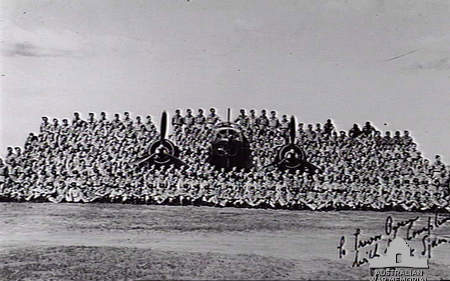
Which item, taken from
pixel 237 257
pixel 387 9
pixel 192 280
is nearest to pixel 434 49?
pixel 387 9

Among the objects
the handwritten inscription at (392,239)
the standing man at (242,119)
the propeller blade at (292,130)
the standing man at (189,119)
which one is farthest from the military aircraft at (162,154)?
the handwritten inscription at (392,239)

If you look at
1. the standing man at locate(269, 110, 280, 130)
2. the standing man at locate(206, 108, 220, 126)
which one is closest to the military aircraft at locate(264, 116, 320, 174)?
the standing man at locate(269, 110, 280, 130)

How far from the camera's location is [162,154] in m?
4.06

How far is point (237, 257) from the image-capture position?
12.3ft

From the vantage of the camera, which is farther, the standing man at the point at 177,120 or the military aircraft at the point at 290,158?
the military aircraft at the point at 290,158

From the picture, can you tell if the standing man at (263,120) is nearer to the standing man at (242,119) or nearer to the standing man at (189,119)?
the standing man at (242,119)

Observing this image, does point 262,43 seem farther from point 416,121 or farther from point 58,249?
point 58,249

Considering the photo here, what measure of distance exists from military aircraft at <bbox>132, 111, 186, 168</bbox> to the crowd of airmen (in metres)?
0.04

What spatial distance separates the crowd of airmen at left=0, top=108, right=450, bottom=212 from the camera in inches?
155

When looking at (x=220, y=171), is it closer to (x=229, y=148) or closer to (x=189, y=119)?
(x=229, y=148)

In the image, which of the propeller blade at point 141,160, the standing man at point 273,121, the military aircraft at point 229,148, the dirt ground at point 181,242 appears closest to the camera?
the dirt ground at point 181,242

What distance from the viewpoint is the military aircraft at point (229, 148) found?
3.99m

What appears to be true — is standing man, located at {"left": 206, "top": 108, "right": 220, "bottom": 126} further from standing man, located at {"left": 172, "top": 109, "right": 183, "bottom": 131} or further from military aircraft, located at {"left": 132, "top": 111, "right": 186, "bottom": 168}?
military aircraft, located at {"left": 132, "top": 111, "right": 186, "bottom": 168}

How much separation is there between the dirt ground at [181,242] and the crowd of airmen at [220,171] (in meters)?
0.10
